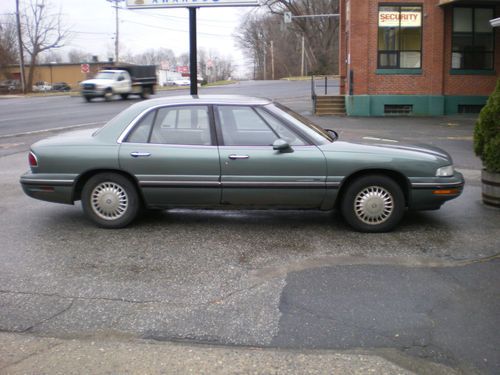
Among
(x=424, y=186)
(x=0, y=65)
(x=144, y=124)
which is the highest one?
(x=0, y=65)

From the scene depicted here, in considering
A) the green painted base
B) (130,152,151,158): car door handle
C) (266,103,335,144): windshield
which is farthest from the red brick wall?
(130,152,151,158): car door handle

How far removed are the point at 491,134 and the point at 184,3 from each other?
24.6 feet

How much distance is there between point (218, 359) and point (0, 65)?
3045 inches

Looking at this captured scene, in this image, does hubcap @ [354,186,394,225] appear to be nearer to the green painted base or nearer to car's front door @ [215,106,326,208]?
car's front door @ [215,106,326,208]

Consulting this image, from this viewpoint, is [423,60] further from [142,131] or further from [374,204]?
[142,131]

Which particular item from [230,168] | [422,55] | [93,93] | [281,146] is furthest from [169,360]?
[93,93]

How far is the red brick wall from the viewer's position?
20.5m

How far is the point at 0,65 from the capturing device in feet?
237

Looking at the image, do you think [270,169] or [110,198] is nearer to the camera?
[270,169]

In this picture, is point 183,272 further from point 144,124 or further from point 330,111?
point 330,111

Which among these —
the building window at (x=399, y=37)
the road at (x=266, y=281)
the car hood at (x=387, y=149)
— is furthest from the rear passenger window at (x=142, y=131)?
the building window at (x=399, y=37)

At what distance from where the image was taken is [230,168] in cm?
608

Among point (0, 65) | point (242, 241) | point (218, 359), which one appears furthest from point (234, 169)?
point (0, 65)

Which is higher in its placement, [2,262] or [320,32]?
[320,32]
